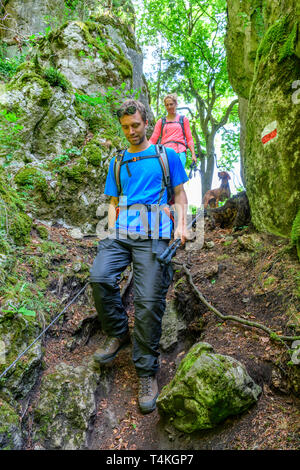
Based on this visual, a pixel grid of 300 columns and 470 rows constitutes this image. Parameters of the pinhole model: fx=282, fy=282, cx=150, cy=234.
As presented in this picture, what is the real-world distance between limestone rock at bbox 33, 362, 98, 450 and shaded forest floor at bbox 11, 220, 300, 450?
4.9 inches

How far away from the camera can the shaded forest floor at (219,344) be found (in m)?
2.48

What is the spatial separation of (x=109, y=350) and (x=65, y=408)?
0.78m

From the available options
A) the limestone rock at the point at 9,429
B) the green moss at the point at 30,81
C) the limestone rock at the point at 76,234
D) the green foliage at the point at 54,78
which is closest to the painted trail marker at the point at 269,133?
the limestone rock at the point at 76,234

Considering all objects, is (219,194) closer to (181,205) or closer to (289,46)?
(289,46)

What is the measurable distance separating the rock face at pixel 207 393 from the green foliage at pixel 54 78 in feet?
20.1

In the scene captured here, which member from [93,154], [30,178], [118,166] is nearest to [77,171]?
[93,154]

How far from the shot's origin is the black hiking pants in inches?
124

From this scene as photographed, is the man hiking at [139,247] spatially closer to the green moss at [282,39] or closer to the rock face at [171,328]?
the rock face at [171,328]

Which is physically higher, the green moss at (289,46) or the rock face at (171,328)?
the green moss at (289,46)

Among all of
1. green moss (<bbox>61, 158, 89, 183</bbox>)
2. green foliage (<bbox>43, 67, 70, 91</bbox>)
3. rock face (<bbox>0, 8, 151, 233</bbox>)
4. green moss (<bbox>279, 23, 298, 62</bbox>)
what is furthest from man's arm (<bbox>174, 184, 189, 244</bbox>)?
green foliage (<bbox>43, 67, 70, 91</bbox>)

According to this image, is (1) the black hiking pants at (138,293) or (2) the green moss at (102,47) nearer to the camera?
(1) the black hiking pants at (138,293)

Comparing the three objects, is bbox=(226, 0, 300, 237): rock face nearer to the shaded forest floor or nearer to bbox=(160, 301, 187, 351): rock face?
the shaded forest floor

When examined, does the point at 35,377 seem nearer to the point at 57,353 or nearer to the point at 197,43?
the point at 57,353
